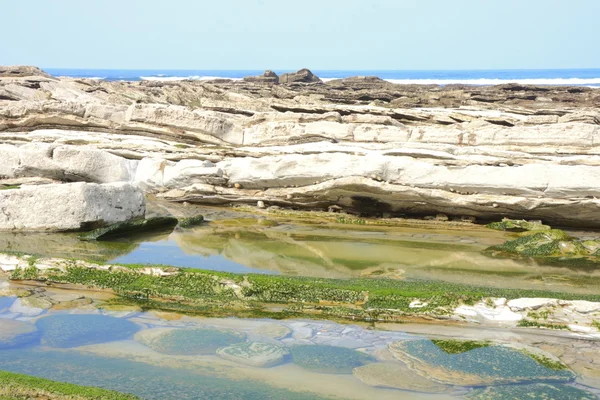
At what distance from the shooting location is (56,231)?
14.2 meters

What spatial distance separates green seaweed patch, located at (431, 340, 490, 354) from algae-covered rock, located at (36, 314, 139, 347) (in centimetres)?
398

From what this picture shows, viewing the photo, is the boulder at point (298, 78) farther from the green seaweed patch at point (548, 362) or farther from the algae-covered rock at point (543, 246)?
the green seaweed patch at point (548, 362)

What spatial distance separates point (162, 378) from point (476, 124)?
1541 centimetres

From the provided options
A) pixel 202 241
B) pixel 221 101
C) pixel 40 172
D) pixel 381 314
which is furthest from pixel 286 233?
pixel 221 101

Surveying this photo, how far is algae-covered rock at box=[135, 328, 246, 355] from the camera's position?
821 cm

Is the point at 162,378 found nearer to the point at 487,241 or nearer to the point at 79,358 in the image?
the point at 79,358

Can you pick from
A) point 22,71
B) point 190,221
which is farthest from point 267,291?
point 22,71

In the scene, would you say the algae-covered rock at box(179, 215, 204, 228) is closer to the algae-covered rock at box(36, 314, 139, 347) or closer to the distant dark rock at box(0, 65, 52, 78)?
the algae-covered rock at box(36, 314, 139, 347)

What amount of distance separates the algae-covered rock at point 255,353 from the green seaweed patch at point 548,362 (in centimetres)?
299

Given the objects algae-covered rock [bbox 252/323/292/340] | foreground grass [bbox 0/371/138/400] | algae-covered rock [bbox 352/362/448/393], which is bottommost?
algae-covered rock [bbox 252/323/292/340]

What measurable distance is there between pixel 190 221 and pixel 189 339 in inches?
288

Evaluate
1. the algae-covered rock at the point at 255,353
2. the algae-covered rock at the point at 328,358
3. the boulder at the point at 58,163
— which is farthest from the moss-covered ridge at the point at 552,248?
the boulder at the point at 58,163

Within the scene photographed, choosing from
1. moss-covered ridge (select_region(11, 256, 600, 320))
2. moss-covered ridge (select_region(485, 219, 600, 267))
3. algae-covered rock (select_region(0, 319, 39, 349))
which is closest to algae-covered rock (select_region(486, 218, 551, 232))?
moss-covered ridge (select_region(485, 219, 600, 267))

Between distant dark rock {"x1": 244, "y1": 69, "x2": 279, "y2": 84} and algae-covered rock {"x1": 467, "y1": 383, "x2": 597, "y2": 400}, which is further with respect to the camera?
distant dark rock {"x1": 244, "y1": 69, "x2": 279, "y2": 84}
